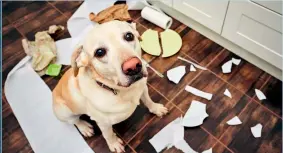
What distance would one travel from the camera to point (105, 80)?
45.7 inches

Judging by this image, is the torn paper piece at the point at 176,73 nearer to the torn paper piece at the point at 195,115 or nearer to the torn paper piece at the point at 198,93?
the torn paper piece at the point at 198,93

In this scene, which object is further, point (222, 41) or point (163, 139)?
point (222, 41)

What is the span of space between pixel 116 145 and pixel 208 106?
0.64 metres

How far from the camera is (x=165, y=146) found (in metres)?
1.64

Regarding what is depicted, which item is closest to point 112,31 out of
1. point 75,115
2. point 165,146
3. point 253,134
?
point 75,115

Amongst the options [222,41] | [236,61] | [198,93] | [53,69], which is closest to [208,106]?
[198,93]

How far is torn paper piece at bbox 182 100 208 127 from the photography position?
5.62 feet

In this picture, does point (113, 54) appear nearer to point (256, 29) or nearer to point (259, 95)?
point (256, 29)

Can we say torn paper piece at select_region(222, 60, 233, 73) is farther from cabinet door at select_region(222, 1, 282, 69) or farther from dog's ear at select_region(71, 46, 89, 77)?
dog's ear at select_region(71, 46, 89, 77)

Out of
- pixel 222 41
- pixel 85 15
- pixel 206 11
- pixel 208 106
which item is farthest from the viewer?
pixel 85 15

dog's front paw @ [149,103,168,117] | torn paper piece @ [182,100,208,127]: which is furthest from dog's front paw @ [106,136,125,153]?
torn paper piece @ [182,100,208,127]

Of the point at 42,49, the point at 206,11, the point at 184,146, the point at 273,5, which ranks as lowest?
the point at 184,146

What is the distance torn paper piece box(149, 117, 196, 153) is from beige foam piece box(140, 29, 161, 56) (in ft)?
1.93

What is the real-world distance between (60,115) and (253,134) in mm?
1146
